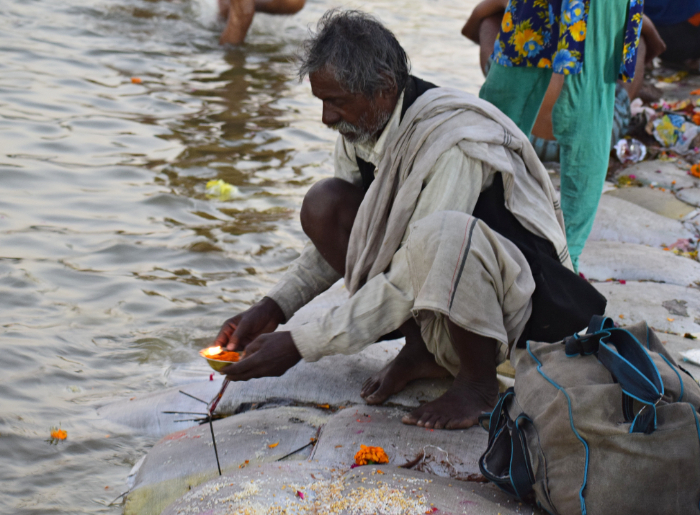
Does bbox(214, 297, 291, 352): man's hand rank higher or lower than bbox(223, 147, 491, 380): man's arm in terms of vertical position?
lower

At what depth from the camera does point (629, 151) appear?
5.41 meters

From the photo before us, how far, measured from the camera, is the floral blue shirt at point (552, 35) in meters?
3.01

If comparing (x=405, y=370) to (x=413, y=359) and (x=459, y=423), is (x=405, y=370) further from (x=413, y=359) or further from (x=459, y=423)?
(x=459, y=423)

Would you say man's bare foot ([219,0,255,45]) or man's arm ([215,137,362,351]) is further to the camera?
man's bare foot ([219,0,255,45])

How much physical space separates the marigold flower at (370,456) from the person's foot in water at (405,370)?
0.35m

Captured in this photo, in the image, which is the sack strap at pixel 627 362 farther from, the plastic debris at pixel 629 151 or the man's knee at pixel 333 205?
the plastic debris at pixel 629 151

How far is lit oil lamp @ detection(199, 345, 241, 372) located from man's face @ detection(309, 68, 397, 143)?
2.53 feet

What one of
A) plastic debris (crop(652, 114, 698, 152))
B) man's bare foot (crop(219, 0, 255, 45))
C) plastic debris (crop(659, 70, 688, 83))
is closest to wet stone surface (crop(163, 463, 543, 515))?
plastic debris (crop(652, 114, 698, 152))

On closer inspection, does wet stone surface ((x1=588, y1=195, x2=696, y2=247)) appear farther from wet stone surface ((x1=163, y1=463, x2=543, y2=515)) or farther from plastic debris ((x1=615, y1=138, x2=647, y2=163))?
wet stone surface ((x1=163, y1=463, x2=543, y2=515))

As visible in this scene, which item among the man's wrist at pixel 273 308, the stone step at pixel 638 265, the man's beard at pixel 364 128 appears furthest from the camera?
the stone step at pixel 638 265

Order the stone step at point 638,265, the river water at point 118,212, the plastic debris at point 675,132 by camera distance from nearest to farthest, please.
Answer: the river water at point 118,212 → the stone step at point 638,265 → the plastic debris at point 675,132

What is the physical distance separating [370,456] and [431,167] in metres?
0.85

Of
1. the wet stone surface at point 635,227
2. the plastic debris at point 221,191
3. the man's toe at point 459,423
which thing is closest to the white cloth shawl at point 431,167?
the man's toe at point 459,423

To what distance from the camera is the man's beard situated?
7.39 feet
